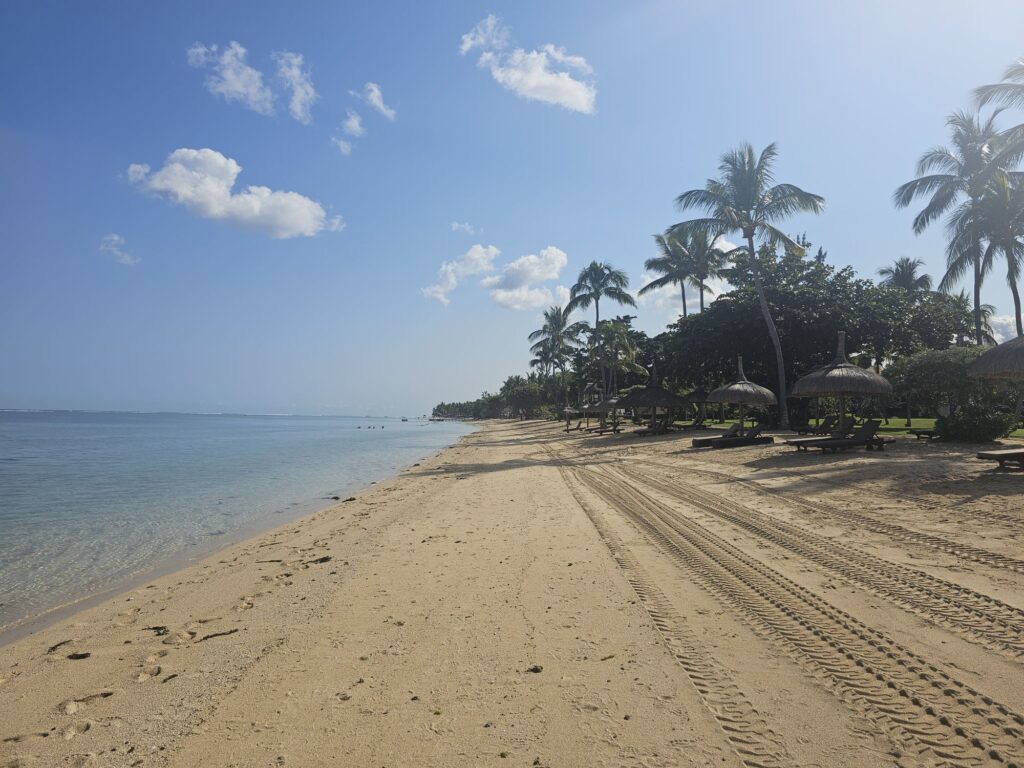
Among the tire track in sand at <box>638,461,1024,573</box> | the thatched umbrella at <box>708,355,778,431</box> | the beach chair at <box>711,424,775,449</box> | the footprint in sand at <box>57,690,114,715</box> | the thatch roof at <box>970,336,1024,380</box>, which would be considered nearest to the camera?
the footprint in sand at <box>57,690,114,715</box>

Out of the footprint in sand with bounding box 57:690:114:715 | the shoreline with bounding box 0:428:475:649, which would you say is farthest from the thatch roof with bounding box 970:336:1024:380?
the footprint in sand with bounding box 57:690:114:715

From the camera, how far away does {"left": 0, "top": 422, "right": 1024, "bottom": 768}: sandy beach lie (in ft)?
8.73

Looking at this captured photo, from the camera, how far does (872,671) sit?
313 cm

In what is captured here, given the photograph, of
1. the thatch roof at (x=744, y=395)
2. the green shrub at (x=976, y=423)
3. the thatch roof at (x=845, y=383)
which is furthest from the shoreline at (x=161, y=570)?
the green shrub at (x=976, y=423)

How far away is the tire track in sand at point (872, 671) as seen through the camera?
2.47 m

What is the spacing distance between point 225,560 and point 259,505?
6.13 meters

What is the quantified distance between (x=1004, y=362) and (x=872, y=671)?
34.9 feet

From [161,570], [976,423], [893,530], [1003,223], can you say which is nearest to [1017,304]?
[1003,223]

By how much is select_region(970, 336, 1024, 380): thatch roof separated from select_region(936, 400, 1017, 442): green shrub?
13.0 feet

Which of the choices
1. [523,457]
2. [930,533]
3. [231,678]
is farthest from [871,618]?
[523,457]

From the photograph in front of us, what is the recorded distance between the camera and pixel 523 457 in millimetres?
21359

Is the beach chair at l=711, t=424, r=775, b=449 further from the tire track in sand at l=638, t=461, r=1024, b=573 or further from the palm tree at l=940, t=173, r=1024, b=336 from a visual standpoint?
the palm tree at l=940, t=173, r=1024, b=336

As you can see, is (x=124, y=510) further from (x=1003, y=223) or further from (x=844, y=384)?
(x=1003, y=223)

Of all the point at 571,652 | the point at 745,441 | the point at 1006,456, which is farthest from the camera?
the point at 745,441
